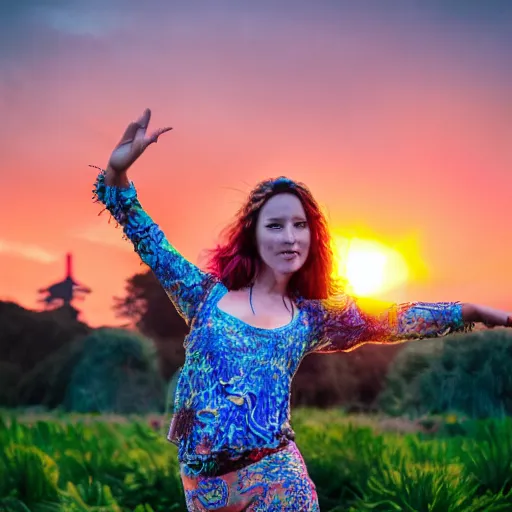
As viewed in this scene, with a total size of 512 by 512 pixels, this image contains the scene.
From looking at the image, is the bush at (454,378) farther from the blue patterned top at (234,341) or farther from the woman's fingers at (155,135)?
the woman's fingers at (155,135)

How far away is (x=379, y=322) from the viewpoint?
2.48 metres

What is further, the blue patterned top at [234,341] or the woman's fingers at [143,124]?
the woman's fingers at [143,124]

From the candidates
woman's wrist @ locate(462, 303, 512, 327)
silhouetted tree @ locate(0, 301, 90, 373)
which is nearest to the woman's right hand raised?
woman's wrist @ locate(462, 303, 512, 327)

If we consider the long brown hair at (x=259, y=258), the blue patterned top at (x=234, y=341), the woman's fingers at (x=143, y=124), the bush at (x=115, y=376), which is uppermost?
the woman's fingers at (x=143, y=124)

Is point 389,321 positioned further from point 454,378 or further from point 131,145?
point 454,378

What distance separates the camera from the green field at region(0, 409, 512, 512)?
4.18 m

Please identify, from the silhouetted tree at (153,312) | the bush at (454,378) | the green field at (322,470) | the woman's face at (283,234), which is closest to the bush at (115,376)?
the silhouetted tree at (153,312)

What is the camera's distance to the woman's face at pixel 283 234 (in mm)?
2373

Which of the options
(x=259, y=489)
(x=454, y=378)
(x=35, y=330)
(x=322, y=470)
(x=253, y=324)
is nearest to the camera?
(x=259, y=489)

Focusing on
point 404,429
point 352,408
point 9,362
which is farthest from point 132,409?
point 404,429

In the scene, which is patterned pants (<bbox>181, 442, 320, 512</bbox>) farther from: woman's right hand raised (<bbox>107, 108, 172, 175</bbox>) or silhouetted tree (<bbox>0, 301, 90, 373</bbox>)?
silhouetted tree (<bbox>0, 301, 90, 373</bbox>)

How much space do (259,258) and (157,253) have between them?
0.28 metres

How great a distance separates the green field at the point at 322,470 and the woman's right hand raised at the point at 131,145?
7.45ft

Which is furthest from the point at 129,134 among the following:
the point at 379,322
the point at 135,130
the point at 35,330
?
the point at 35,330
